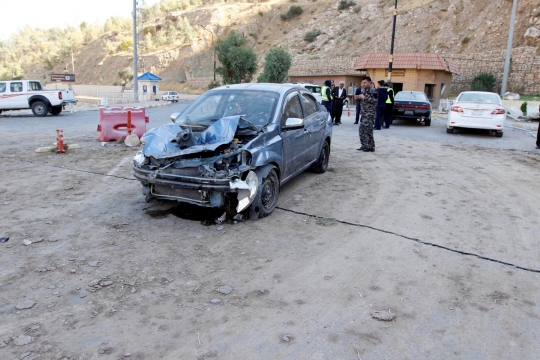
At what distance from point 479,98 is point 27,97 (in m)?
20.4

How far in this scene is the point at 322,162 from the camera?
8148 mm

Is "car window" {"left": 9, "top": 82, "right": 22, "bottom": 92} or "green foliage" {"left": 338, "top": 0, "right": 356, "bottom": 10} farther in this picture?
"green foliage" {"left": 338, "top": 0, "right": 356, "bottom": 10}

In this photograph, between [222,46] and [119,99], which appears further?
[222,46]

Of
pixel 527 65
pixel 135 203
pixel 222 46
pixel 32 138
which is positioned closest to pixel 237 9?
pixel 222 46

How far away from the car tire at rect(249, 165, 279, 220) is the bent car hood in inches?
24.2

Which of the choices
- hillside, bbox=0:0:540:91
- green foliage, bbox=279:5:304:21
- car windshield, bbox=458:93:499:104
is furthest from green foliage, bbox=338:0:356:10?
car windshield, bbox=458:93:499:104

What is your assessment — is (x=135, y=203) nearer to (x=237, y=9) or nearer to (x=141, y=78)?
(x=141, y=78)

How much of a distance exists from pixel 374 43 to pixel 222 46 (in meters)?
19.2

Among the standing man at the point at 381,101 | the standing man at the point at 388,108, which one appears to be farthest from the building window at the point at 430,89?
the standing man at the point at 381,101

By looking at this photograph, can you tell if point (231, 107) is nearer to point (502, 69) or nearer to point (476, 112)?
point (476, 112)

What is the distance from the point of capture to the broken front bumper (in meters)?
4.84

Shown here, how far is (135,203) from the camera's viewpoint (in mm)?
6066

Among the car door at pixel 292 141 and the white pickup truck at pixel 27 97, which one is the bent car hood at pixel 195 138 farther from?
the white pickup truck at pixel 27 97

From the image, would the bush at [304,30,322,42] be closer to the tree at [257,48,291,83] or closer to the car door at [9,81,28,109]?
the tree at [257,48,291,83]
